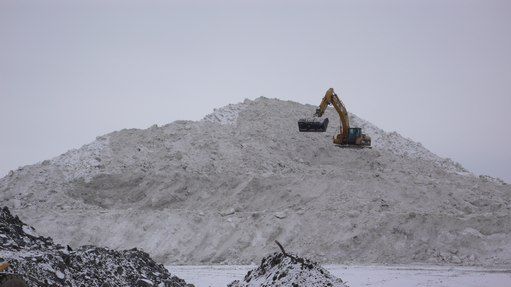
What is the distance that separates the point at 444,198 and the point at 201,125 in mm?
13968

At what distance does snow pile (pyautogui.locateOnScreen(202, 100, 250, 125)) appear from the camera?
1411 inches

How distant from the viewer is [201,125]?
3456cm

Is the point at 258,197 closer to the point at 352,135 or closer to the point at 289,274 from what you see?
the point at 352,135

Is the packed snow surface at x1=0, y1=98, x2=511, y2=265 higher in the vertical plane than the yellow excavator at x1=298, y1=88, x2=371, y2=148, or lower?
lower

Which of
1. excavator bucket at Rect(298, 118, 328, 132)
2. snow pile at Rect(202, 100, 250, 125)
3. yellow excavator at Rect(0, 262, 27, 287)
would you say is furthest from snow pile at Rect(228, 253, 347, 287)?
snow pile at Rect(202, 100, 250, 125)

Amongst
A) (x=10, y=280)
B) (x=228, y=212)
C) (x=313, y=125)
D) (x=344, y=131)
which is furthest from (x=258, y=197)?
(x=10, y=280)

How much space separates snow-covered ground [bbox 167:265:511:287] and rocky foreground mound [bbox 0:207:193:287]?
349 centimetres

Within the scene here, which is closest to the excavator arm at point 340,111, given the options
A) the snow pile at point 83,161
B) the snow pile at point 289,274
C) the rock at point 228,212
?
the rock at point 228,212

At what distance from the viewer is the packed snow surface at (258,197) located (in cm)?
2250

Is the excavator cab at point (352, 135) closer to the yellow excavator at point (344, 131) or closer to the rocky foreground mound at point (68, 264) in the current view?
the yellow excavator at point (344, 131)

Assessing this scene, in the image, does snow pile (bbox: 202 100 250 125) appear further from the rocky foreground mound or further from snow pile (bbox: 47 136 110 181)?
the rocky foreground mound

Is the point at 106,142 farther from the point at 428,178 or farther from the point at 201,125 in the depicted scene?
the point at 428,178

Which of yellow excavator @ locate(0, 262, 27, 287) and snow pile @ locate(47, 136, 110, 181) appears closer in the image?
yellow excavator @ locate(0, 262, 27, 287)

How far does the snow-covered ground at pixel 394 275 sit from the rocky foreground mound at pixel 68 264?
3489 mm
